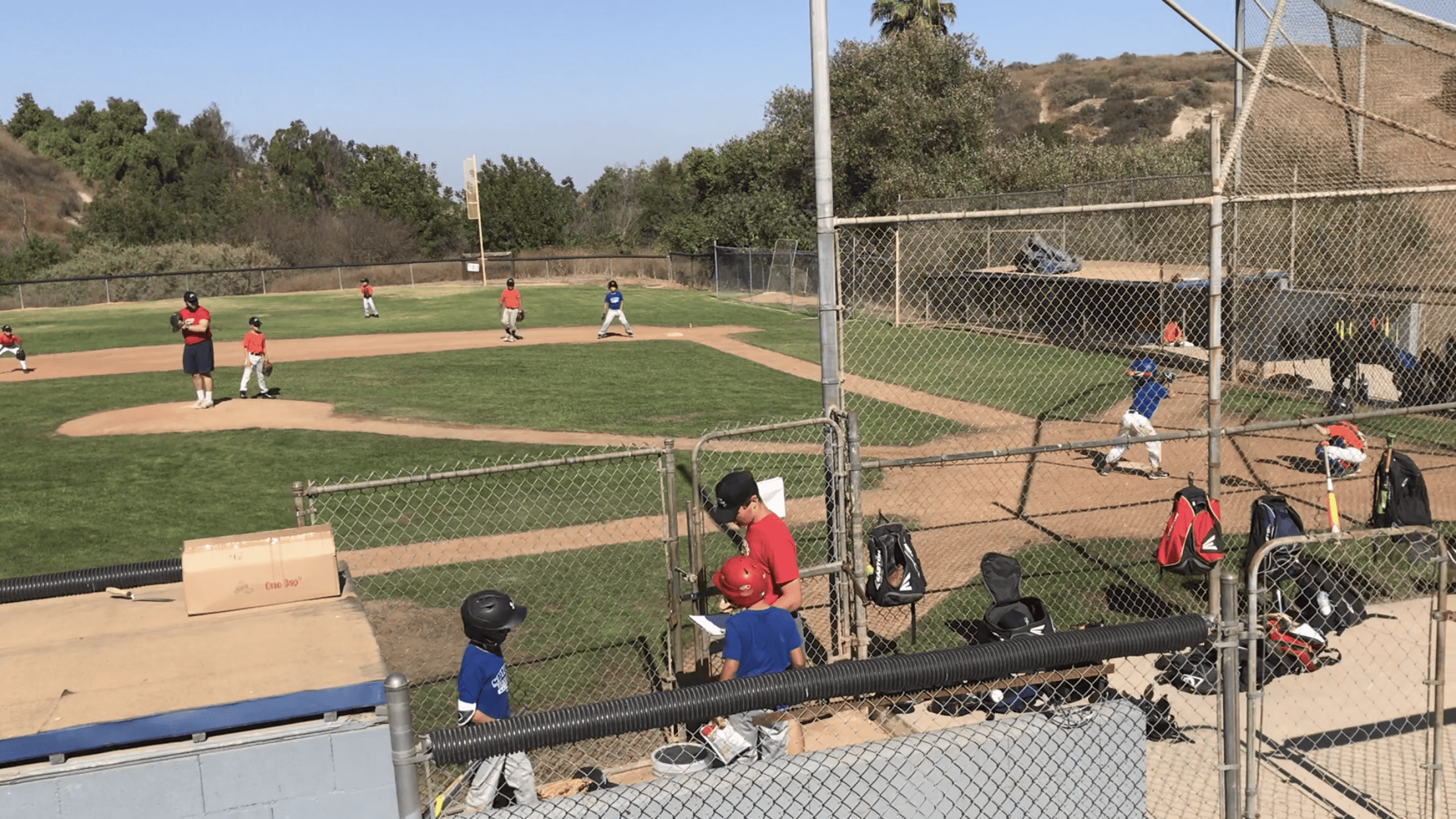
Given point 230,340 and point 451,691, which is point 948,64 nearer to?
point 230,340

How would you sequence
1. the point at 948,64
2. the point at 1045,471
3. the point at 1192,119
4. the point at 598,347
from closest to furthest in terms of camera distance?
the point at 1045,471
the point at 598,347
the point at 948,64
the point at 1192,119

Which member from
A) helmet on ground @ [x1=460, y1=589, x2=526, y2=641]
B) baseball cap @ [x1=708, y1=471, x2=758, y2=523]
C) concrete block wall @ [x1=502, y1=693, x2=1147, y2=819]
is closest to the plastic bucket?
helmet on ground @ [x1=460, y1=589, x2=526, y2=641]

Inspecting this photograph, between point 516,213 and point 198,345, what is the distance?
143ft

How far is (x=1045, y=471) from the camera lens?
531 inches

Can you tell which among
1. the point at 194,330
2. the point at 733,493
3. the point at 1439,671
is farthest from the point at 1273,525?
the point at 194,330

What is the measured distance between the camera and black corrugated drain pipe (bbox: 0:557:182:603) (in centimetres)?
468

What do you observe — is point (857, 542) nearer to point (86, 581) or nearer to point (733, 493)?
point (733, 493)

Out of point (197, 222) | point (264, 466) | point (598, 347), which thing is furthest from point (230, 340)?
point (197, 222)

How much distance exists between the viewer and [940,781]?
4.04 metres

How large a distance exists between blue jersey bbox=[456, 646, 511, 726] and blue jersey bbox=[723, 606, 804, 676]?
1.13 metres

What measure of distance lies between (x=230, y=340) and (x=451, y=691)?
25.4 m

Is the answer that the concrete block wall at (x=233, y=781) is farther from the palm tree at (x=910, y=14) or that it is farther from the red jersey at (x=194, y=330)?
the palm tree at (x=910, y=14)

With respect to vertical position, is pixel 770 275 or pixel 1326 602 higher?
pixel 770 275

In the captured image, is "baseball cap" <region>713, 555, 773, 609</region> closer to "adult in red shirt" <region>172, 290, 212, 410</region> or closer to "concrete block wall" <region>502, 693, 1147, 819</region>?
"concrete block wall" <region>502, 693, 1147, 819</region>
